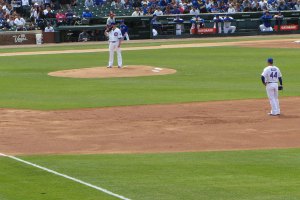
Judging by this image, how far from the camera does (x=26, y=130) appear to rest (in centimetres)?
2033

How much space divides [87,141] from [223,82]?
13.8 metres

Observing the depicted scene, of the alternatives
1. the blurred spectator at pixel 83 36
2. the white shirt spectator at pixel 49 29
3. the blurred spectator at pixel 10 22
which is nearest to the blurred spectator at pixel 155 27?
the blurred spectator at pixel 83 36

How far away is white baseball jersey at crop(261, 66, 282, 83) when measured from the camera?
22.3 metres

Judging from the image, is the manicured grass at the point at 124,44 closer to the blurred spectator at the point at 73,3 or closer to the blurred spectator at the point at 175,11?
the blurred spectator at the point at 175,11

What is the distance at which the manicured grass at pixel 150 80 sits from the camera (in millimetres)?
26938

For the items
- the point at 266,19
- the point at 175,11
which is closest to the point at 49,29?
the point at 175,11

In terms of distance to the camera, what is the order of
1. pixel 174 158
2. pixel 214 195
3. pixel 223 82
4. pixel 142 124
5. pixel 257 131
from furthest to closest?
pixel 223 82 < pixel 142 124 < pixel 257 131 < pixel 174 158 < pixel 214 195

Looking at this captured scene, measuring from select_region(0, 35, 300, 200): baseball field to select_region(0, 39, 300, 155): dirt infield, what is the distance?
26 mm

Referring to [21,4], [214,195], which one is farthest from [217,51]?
[214,195]

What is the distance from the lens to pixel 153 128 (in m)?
20.5

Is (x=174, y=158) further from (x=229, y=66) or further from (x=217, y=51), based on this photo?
(x=217, y=51)

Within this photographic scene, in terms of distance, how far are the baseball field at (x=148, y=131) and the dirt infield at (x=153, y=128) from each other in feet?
0.09

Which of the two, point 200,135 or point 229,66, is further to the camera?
point 229,66

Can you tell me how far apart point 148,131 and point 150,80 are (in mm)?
12870
